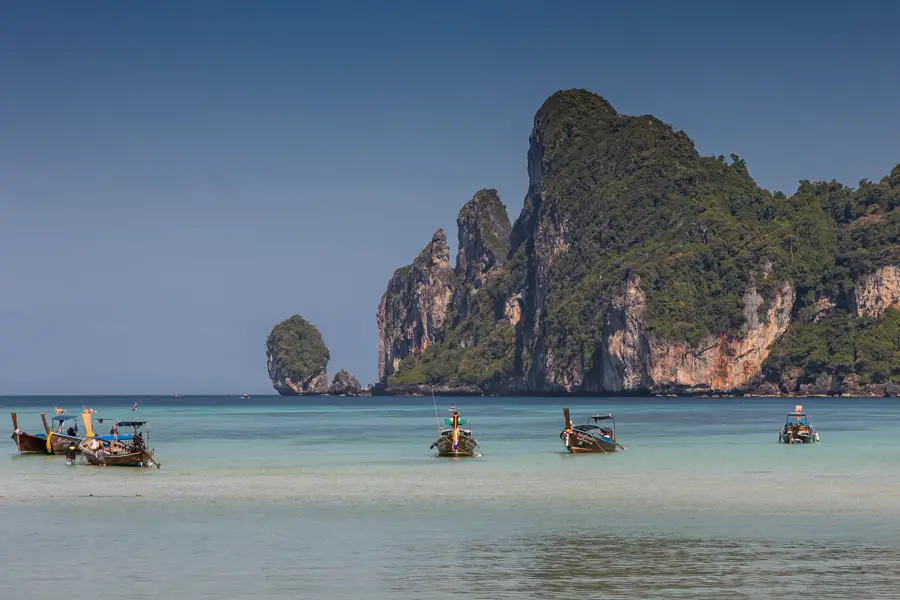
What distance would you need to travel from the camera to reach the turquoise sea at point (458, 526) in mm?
26125

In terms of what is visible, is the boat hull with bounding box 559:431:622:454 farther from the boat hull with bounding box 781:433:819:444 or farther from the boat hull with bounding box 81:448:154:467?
the boat hull with bounding box 81:448:154:467

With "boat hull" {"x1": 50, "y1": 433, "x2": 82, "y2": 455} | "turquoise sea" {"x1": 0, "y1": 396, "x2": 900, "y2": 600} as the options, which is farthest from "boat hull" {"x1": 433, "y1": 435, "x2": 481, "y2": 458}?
"boat hull" {"x1": 50, "y1": 433, "x2": 82, "y2": 455}

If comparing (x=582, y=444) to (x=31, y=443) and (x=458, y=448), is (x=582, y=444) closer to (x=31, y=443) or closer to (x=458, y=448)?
(x=458, y=448)

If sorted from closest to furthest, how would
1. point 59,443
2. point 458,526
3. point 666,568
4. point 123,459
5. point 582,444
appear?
point 666,568 < point 458,526 < point 123,459 < point 582,444 < point 59,443

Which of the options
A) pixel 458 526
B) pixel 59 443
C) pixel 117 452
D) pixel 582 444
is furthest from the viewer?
pixel 59 443

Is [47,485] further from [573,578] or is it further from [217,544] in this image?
[573,578]

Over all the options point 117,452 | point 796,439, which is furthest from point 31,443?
point 796,439

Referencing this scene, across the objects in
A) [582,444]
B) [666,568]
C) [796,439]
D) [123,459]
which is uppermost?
[582,444]

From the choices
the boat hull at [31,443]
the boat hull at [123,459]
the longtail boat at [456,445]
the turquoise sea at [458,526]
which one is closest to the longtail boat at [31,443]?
the boat hull at [31,443]

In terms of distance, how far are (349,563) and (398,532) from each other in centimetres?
546

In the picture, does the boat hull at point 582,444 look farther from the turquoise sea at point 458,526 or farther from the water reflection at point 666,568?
the water reflection at point 666,568

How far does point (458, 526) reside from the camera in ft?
117

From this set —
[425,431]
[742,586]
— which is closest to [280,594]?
[742,586]

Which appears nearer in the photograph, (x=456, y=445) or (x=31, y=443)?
(x=456, y=445)
